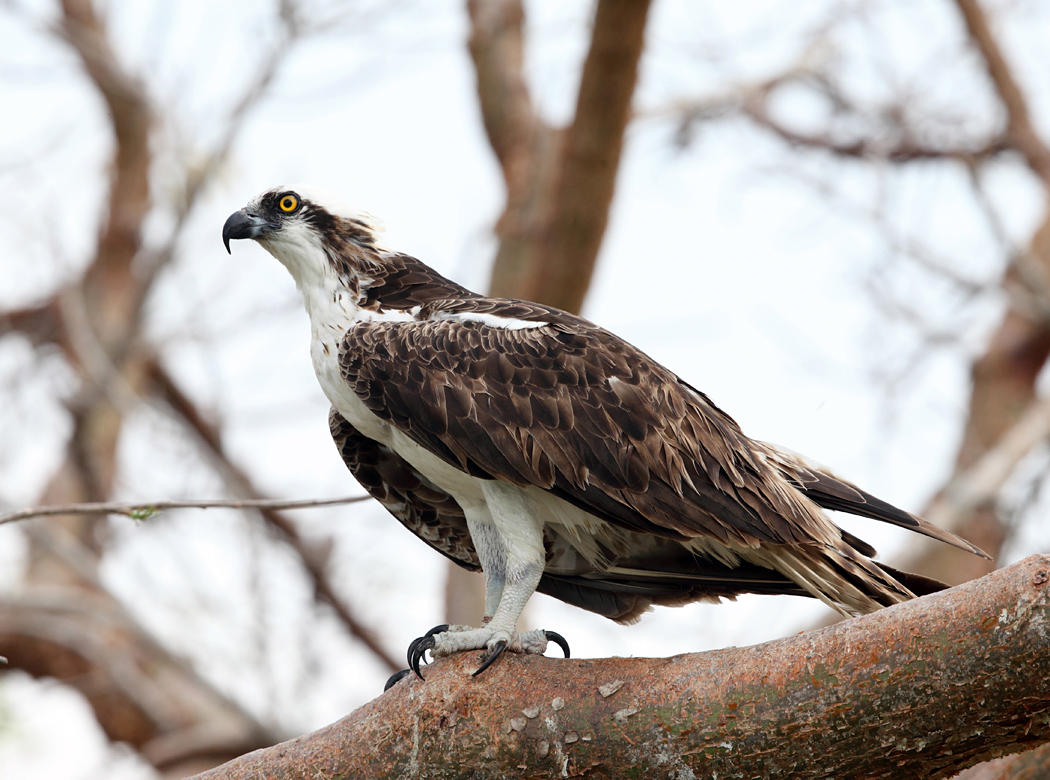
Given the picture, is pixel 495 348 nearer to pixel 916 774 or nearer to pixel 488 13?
pixel 916 774

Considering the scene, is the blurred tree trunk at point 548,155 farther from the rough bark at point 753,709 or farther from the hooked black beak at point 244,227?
the rough bark at point 753,709

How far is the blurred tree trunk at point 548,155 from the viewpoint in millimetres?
6953

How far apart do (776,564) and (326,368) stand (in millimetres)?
1765

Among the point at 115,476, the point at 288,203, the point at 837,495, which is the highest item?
the point at 115,476

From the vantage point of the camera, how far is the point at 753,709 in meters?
3.45

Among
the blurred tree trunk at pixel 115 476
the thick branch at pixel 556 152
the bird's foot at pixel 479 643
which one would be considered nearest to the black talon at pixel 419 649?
the bird's foot at pixel 479 643

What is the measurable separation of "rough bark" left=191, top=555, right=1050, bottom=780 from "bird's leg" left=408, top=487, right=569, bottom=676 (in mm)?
66

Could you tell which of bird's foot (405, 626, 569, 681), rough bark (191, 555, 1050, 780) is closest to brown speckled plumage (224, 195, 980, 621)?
bird's foot (405, 626, 569, 681)

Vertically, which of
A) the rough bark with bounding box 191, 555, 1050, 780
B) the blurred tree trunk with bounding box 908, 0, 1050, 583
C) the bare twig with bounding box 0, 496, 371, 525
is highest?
the blurred tree trunk with bounding box 908, 0, 1050, 583

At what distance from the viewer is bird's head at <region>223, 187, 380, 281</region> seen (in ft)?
16.6

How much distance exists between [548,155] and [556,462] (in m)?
4.67

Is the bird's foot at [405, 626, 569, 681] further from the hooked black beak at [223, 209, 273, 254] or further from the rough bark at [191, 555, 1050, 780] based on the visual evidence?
the hooked black beak at [223, 209, 273, 254]

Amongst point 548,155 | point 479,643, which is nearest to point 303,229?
point 479,643

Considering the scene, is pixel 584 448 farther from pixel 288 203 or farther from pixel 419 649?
pixel 288 203
